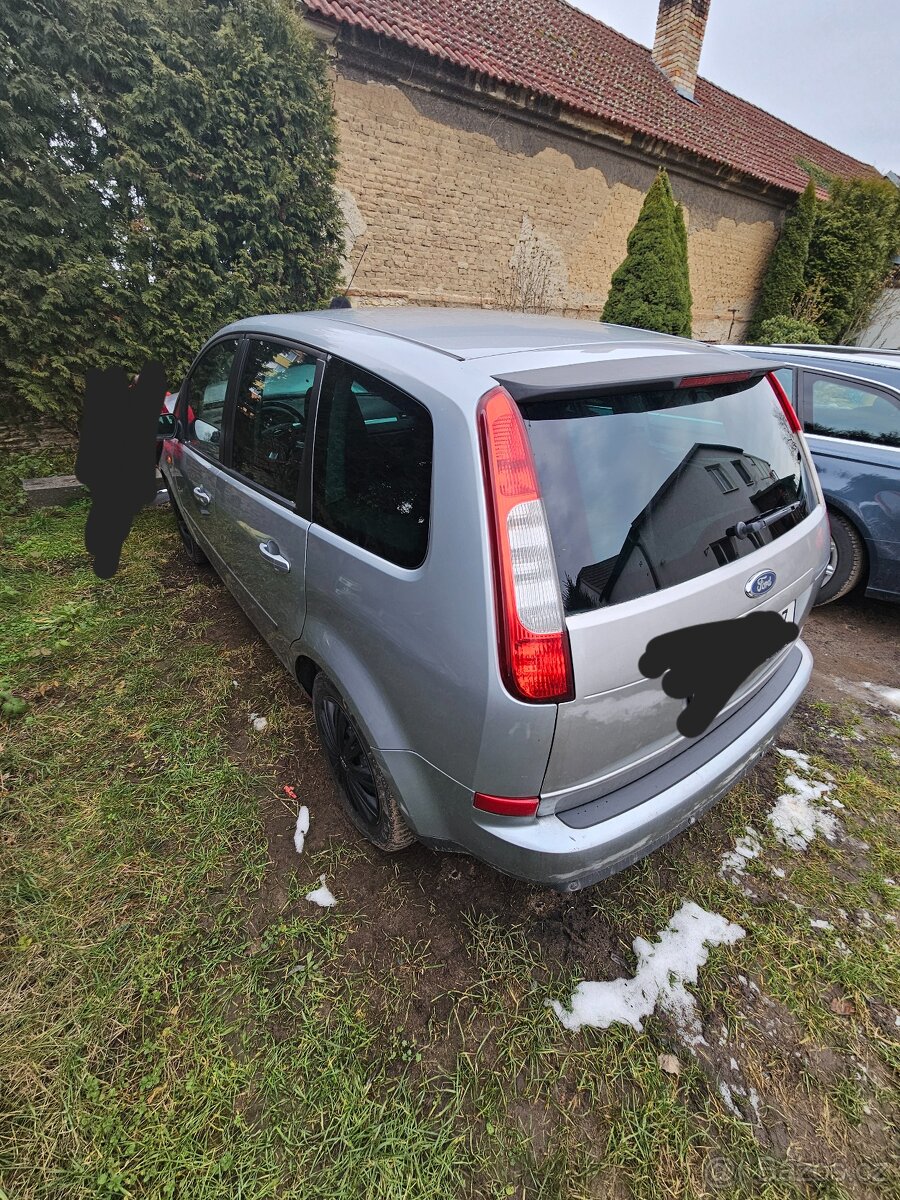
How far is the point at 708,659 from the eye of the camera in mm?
1442

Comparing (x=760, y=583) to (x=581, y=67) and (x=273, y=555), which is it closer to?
(x=273, y=555)

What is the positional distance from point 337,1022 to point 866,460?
4131 mm

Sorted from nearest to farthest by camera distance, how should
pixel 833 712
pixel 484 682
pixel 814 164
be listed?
pixel 484 682 < pixel 833 712 < pixel 814 164

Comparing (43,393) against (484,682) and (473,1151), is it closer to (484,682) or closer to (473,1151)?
(484,682)

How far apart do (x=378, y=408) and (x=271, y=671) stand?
184 cm

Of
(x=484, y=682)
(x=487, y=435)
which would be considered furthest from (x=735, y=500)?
(x=484, y=682)

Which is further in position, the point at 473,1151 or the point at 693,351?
the point at 693,351

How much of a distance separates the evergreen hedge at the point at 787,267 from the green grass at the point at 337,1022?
50.6 ft

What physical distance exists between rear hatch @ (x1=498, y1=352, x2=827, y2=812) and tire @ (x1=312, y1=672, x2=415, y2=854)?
2.19 feet

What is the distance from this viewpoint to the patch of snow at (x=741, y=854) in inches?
76.9

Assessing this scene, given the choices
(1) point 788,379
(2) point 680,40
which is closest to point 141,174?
(1) point 788,379

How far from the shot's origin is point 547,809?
1.32 metres

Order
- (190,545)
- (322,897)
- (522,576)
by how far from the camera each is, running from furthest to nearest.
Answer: (190,545)
(322,897)
(522,576)

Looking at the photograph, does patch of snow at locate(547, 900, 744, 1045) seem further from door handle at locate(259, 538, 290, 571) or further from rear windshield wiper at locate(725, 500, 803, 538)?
door handle at locate(259, 538, 290, 571)
